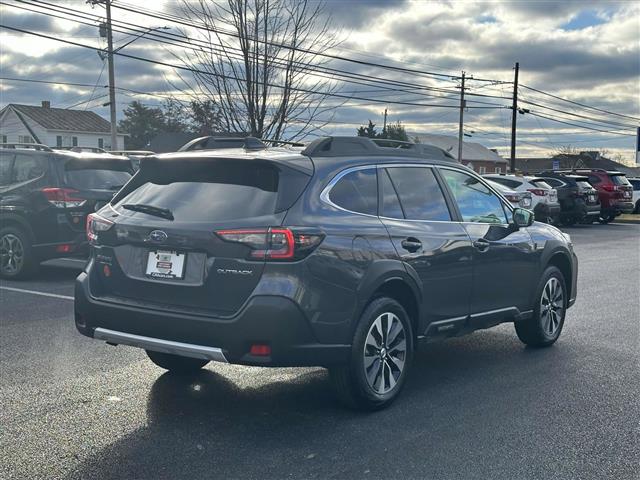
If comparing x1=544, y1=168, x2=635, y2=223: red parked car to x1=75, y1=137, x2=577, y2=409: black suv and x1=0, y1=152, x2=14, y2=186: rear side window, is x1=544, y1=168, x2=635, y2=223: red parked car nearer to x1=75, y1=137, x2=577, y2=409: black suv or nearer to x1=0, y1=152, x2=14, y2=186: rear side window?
x1=0, y1=152, x2=14, y2=186: rear side window

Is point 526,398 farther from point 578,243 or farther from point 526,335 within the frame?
point 578,243

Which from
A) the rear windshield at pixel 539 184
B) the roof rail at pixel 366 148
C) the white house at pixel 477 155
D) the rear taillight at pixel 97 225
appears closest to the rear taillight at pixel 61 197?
the rear taillight at pixel 97 225

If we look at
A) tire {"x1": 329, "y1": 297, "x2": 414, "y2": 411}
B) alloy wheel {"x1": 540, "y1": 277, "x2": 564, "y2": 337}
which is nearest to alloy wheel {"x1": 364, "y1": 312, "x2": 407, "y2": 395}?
tire {"x1": 329, "y1": 297, "x2": 414, "y2": 411}

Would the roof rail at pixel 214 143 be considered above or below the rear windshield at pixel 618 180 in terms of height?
above

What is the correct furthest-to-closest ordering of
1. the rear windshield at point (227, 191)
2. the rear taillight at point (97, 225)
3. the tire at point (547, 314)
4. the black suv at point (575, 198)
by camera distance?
the black suv at point (575, 198) < the tire at point (547, 314) < the rear taillight at point (97, 225) < the rear windshield at point (227, 191)

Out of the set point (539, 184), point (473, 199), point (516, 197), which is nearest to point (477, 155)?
point (539, 184)

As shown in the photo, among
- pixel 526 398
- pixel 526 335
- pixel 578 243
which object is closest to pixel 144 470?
pixel 526 398

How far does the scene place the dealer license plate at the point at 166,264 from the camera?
451 cm

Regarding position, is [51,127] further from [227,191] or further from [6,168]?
[227,191]

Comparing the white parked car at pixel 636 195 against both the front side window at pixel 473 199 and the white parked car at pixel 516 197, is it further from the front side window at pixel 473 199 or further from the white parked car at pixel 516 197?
the front side window at pixel 473 199

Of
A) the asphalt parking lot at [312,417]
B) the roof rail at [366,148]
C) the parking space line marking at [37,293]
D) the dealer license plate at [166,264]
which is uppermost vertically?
the roof rail at [366,148]

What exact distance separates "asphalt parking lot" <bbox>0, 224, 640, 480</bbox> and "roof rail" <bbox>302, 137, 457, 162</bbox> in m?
1.70

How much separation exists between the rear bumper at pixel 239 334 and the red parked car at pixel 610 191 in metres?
24.5

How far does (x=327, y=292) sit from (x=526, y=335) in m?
3.07
